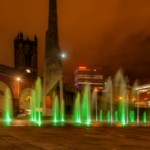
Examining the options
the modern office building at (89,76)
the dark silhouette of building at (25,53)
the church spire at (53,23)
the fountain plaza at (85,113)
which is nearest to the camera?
the fountain plaza at (85,113)

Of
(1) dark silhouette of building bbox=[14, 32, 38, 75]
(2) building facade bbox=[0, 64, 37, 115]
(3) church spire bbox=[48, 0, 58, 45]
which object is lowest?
(2) building facade bbox=[0, 64, 37, 115]

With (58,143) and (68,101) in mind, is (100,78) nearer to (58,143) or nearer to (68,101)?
(68,101)

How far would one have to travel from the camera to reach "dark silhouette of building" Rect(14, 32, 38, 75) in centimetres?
10612

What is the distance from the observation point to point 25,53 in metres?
109

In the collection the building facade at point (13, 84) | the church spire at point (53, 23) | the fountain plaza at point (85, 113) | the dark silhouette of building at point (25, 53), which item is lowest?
the fountain plaza at point (85, 113)

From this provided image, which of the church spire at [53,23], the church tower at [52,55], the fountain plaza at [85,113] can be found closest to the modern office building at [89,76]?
the fountain plaza at [85,113]

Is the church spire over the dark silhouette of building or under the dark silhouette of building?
under

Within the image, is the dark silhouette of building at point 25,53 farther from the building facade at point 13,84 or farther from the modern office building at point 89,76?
the modern office building at point 89,76

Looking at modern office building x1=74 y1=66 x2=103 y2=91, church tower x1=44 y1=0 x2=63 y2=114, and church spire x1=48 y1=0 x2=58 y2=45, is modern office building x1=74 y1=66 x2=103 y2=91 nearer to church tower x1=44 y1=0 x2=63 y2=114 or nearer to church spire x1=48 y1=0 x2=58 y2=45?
church tower x1=44 y1=0 x2=63 y2=114

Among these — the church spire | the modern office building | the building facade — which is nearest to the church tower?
the church spire

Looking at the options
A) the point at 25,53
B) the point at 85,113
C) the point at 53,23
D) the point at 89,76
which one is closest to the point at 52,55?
the point at 53,23

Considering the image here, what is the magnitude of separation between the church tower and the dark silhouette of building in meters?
69.2

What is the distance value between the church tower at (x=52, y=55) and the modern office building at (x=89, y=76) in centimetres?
13067

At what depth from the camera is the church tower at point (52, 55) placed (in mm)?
34250
